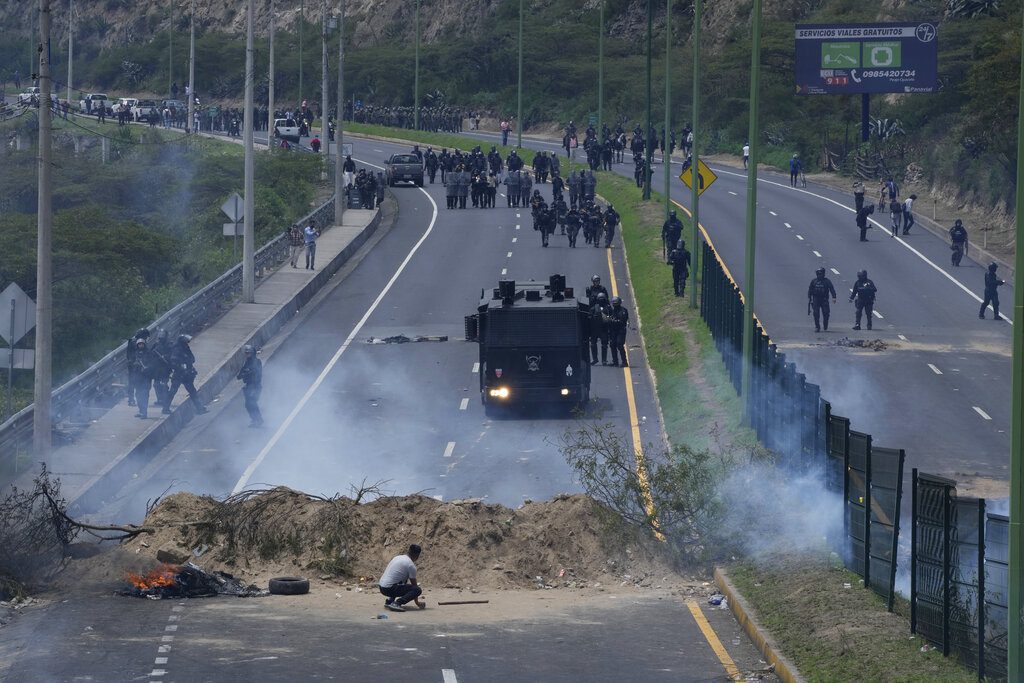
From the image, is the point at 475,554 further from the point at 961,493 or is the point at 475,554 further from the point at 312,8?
the point at 312,8

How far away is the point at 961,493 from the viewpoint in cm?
2544

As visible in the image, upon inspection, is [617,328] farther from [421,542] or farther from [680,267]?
[421,542]

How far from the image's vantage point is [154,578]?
19.4 meters

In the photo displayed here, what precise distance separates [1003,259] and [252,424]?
102 ft

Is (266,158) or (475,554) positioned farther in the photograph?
(266,158)

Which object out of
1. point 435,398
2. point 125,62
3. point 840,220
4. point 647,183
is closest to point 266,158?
point 647,183

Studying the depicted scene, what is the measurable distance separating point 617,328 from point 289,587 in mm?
18990

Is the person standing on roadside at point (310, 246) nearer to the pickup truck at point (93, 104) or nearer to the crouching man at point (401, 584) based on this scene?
the crouching man at point (401, 584)

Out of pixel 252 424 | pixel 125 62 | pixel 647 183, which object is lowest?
pixel 252 424

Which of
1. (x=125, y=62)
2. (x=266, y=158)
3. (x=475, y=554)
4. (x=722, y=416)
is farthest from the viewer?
(x=125, y=62)

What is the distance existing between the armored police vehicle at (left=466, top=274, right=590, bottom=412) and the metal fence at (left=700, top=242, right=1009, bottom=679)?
7661 mm

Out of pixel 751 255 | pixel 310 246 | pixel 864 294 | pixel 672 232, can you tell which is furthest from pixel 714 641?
pixel 310 246

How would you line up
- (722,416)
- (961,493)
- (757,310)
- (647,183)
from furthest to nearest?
(647,183) < (757,310) < (722,416) < (961,493)

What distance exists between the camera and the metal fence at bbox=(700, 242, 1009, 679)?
14.1 meters
